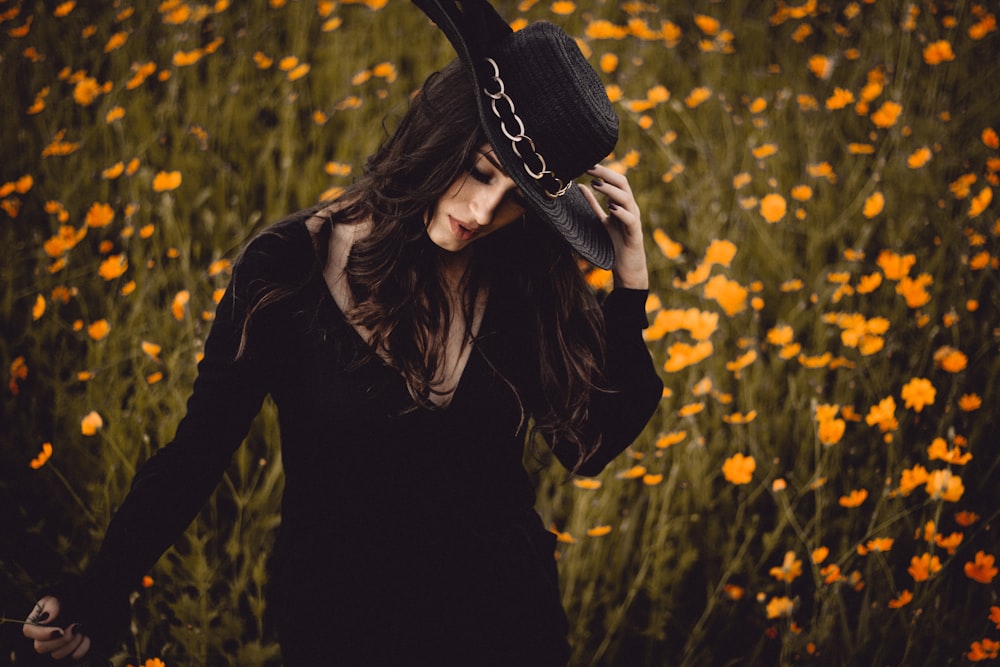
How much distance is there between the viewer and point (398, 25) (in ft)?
9.52

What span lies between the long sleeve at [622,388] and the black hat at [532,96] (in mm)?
302

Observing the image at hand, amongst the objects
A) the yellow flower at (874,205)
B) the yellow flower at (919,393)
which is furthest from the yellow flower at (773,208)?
the yellow flower at (919,393)

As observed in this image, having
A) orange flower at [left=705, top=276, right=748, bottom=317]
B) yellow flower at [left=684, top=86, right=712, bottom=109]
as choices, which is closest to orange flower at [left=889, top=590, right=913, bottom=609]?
orange flower at [left=705, top=276, right=748, bottom=317]

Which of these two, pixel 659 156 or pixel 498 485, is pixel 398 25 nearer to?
pixel 659 156

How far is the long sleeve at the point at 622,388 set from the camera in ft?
3.83

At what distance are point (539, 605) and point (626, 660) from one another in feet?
1.67

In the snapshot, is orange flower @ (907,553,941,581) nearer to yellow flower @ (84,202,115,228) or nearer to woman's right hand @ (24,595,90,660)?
woman's right hand @ (24,595,90,660)

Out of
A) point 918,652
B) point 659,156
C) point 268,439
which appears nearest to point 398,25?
point 659,156

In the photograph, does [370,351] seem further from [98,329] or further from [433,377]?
[98,329]

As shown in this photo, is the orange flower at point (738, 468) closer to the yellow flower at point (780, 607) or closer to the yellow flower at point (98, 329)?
the yellow flower at point (780, 607)

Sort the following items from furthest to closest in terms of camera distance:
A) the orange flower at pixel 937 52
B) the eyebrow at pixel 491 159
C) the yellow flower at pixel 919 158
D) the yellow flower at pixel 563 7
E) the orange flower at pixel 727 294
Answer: the yellow flower at pixel 563 7
the orange flower at pixel 937 52
the yellow flower at pixel 919 158
the orange flower at pixel 727 294
the eyebrow at pixel 491 159

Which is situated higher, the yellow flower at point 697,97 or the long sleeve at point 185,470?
the long sleeve at point 185,470

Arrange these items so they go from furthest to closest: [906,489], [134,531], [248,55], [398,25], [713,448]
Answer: [398,25], [248,55], [713,448], [906,489], [134,531]

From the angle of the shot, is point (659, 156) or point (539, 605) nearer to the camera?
point (539, 605)
